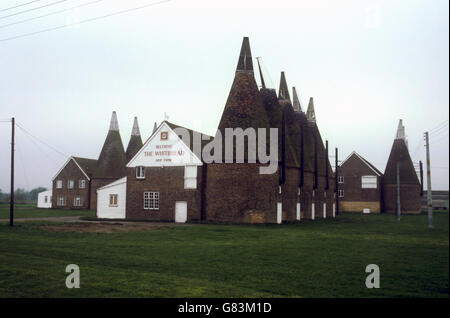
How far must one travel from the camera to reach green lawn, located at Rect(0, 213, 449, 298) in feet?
27.9

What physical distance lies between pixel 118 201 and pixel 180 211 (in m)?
6.32

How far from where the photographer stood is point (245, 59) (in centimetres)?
3194

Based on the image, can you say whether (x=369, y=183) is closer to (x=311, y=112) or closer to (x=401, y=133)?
(x=401, y=133)

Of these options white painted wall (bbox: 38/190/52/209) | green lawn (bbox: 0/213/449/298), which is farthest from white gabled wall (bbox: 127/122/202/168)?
white painted wall (bbox: 38/190/52/209)

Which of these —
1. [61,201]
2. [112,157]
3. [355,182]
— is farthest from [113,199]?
[355,182]

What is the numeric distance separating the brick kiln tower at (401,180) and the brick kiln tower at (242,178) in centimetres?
3209

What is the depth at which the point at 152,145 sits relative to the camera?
3334 cm

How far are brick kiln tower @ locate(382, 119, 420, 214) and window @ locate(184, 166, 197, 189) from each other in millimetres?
34830

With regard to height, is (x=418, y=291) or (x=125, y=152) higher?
(x=125, y=152)

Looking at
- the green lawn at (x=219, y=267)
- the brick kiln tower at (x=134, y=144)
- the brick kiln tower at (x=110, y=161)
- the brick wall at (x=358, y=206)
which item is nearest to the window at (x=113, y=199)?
the green lawn at (x=219, y=267)

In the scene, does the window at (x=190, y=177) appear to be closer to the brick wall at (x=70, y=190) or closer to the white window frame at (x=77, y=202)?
the brick wall at (x=70, y=190)
